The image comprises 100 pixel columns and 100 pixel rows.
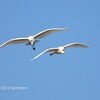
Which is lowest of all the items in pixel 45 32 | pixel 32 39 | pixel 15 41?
pixel 32 39

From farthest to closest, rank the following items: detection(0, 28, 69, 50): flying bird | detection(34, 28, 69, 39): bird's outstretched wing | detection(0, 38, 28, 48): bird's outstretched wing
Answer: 1. detection(0, 38, 28, 48): bird's outstretched wing
2. detection(34, 28, 69, 39): bird's outstretched wing
3. detection(0, 28, 69, 50): flying bird

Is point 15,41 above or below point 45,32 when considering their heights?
below

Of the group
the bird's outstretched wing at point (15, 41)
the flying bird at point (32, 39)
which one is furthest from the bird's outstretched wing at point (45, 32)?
the bird's outstretched wing at point (15, 41)

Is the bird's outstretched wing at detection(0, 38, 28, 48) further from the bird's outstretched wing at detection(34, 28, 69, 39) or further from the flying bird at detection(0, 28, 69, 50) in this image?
the bird's outstretched wing at detection(34, 28, 69, 39)

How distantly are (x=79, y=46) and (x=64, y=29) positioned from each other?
155 inches

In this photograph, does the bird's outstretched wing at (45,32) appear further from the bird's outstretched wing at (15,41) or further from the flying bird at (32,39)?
the bird's outstretched wing at (15,41)

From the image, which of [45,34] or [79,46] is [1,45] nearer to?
[45,34]

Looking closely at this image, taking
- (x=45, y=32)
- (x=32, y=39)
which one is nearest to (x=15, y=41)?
(x=32, y=39)

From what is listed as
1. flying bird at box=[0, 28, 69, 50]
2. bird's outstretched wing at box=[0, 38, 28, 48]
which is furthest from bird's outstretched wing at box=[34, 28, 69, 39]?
bird's outstretched wing at box=[0, 38, 28, 48]

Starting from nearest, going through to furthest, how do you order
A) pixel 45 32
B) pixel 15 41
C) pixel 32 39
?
pixel 32 39, pixel 45 32, pixel 15 41

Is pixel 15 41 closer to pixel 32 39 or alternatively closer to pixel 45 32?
pixel 32 39

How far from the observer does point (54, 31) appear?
3544cm

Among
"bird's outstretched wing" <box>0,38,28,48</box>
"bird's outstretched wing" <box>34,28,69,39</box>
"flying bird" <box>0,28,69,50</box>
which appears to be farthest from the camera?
"bird's outstretched wing" <box>0,38,28,48</box>

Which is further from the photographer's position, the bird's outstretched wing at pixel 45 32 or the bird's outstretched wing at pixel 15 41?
the bird's outstretched wing at pixel 15 41
